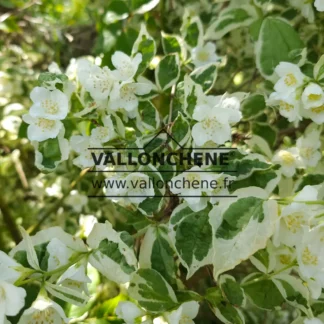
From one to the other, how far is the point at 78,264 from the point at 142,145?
24 centimetres

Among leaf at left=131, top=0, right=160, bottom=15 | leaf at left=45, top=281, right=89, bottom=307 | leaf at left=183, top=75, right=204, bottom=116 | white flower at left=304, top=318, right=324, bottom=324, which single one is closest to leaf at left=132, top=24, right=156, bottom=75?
leaf at left=183, top=75, right=204, bottom=116

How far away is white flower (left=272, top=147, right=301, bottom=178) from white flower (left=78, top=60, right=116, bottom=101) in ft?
1.31

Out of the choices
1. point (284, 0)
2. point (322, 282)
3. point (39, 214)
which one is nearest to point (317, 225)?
point (322, 282)

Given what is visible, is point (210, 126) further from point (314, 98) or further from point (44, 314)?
point (44, 314)

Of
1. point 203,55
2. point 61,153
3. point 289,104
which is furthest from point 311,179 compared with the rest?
point 61,153

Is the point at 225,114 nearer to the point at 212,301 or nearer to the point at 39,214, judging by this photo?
the point at 212,301

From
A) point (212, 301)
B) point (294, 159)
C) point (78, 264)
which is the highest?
point (294, 159)

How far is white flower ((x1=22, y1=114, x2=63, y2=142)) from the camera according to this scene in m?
0.86

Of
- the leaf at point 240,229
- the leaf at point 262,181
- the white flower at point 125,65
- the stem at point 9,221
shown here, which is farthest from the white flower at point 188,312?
the stem at point 9,221

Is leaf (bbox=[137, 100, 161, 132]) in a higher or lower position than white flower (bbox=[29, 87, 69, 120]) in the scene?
lower

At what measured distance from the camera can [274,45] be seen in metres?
1.04

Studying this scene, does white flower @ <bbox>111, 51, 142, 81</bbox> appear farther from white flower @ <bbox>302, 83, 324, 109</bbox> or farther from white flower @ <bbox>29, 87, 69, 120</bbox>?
white flower @ <bbox>302, 83, 324, 109</bbox>

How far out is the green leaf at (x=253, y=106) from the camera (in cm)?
106

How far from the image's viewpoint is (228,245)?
2.44ft
